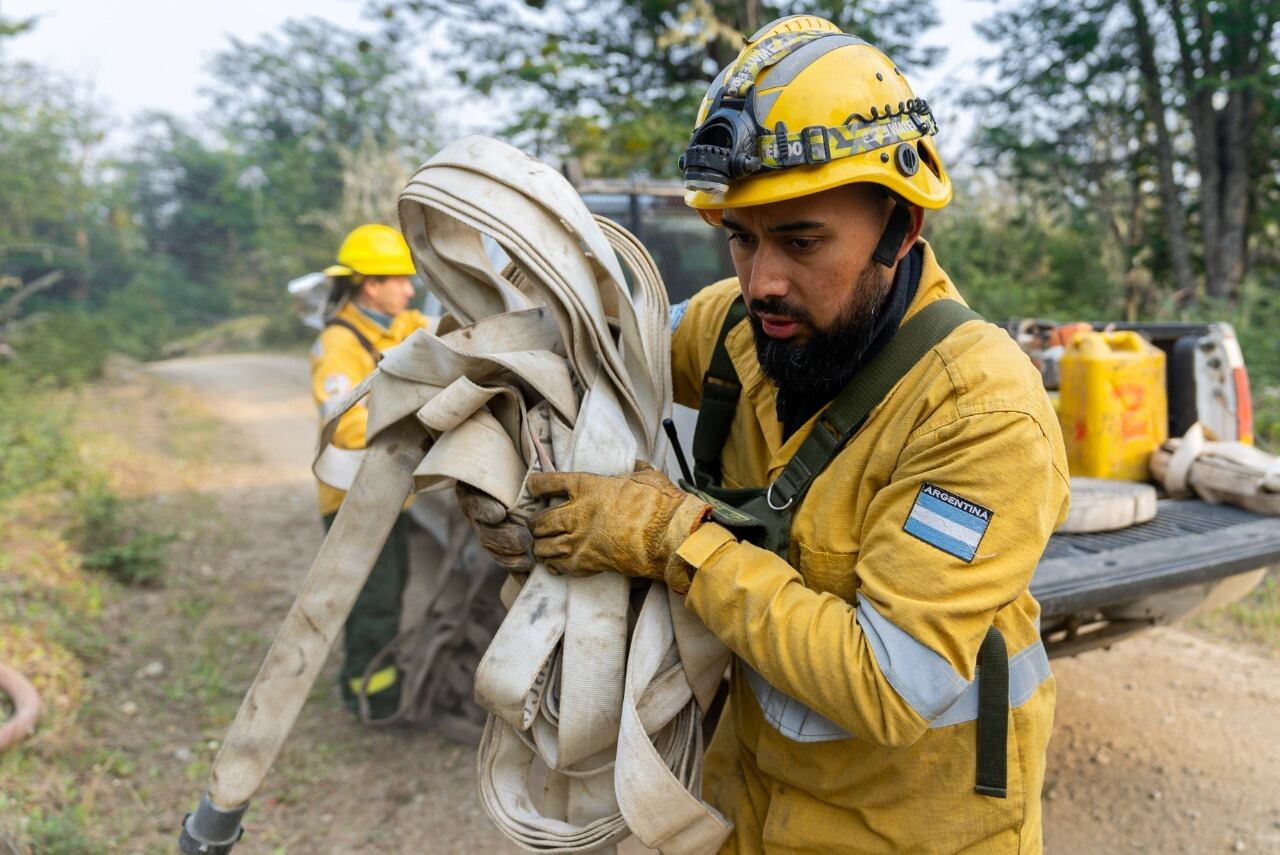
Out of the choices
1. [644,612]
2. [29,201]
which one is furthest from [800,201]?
[29,201]

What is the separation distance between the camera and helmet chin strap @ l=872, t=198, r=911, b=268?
1474mm

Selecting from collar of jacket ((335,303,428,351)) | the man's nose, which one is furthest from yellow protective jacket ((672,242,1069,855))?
collar of jacket ((335,303,428,351))

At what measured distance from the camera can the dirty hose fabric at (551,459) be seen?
1.46 m

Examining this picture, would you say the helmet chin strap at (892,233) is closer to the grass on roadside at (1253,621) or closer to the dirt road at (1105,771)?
the dirt road at (1105,771)

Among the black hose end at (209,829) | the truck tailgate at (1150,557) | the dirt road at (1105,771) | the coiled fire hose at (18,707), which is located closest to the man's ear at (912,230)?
the truck tailgate at (1150,557)

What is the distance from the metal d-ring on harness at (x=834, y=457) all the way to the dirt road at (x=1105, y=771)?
1996mm

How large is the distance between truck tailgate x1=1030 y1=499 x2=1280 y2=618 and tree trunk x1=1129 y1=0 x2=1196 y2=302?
7296mm

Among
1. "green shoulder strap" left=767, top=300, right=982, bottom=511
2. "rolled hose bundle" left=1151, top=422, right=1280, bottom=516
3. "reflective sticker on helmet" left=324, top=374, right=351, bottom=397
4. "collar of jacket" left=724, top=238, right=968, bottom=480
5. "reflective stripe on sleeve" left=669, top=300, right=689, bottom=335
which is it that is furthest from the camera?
"reflective sticker on helmet" left=324, top=374, right=351, bottom=397

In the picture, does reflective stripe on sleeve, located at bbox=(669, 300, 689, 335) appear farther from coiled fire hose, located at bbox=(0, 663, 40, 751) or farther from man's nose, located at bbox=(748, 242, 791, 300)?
coiled fire hose, located at bbox=(0, 663, 40, 751)

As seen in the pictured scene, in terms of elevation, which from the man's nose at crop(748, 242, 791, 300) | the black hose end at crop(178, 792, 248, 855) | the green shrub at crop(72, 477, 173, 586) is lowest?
the green shrub at crop(72, 477, 173, 586)

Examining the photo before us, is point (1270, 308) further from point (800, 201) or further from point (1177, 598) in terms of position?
point (800, 201)

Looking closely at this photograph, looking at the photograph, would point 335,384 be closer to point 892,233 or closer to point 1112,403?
point 892,233

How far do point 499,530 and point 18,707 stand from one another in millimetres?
3194

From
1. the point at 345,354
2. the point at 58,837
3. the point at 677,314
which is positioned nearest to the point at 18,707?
the point at 58,837
